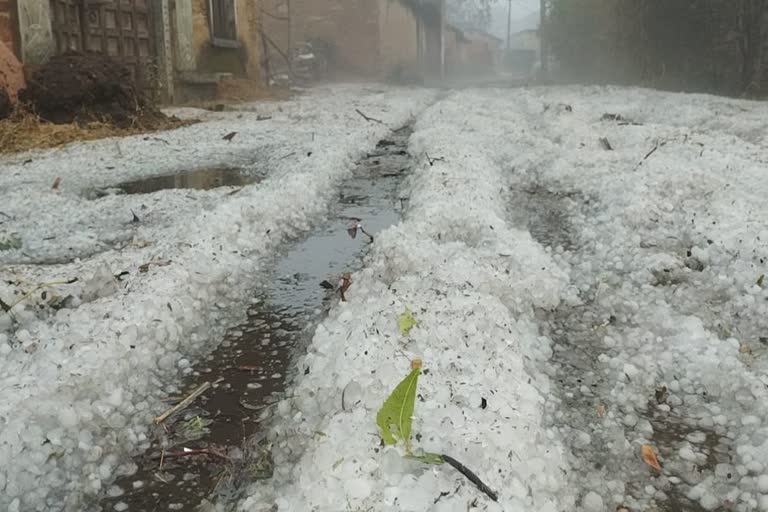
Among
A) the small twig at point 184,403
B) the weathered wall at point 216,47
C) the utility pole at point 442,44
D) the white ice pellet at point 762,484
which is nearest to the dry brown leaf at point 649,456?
the white ice pellet at point 762,484

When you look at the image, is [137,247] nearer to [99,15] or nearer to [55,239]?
[55,239]

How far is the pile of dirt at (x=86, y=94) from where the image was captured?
6.11 metres

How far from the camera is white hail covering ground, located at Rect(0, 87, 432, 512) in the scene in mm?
1372

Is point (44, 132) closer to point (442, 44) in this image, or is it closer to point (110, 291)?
point (110, 291)

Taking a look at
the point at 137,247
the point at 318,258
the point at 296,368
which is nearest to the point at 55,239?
the point at 137,247

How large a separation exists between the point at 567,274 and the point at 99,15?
7.58 meters

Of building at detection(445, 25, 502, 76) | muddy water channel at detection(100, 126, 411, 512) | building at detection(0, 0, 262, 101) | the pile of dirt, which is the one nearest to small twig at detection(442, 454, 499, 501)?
muddy water channel at detection(100, 126, 411, 512)

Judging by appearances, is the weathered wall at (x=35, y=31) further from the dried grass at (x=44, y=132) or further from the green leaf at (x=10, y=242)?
the green leaf at (x=10, y=242)

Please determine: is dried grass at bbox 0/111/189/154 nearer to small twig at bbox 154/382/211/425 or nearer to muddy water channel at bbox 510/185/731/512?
small twig at bbox 154/382/211/425

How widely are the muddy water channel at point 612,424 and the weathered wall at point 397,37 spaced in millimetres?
20283

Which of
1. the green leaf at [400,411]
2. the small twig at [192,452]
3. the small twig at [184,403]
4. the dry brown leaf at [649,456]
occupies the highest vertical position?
the green leaf at [400,411]

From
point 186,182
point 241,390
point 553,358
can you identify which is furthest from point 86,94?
point 553,358

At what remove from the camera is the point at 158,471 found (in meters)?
1.38

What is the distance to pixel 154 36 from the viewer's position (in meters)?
9.07
